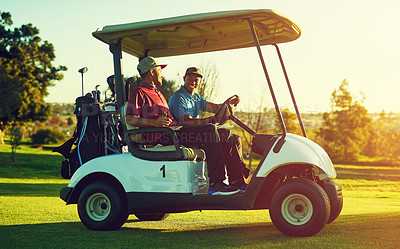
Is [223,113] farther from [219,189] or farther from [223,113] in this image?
[219,189]

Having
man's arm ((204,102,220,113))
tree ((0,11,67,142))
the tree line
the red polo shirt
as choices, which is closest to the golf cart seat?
the red polo shirt

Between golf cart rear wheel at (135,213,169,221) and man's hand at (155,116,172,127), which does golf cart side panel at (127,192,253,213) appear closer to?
man's hand at (155,116,172,127)

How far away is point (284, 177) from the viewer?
18.9 ft

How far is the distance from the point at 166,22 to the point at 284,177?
2.18m

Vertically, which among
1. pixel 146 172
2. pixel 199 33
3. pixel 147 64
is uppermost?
pixel 199 33

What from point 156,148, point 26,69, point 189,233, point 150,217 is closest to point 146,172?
point 156,148

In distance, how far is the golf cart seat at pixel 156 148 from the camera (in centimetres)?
579

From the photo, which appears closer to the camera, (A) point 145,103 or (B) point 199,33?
(A) point 145,103

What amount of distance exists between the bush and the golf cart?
1661 inches

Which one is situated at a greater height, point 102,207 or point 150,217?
point 102,207

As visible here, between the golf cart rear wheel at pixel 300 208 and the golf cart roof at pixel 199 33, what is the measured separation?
6.07 feet

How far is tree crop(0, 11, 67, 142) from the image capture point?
37906mm

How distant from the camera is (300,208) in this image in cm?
543

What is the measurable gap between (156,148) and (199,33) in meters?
1.67
